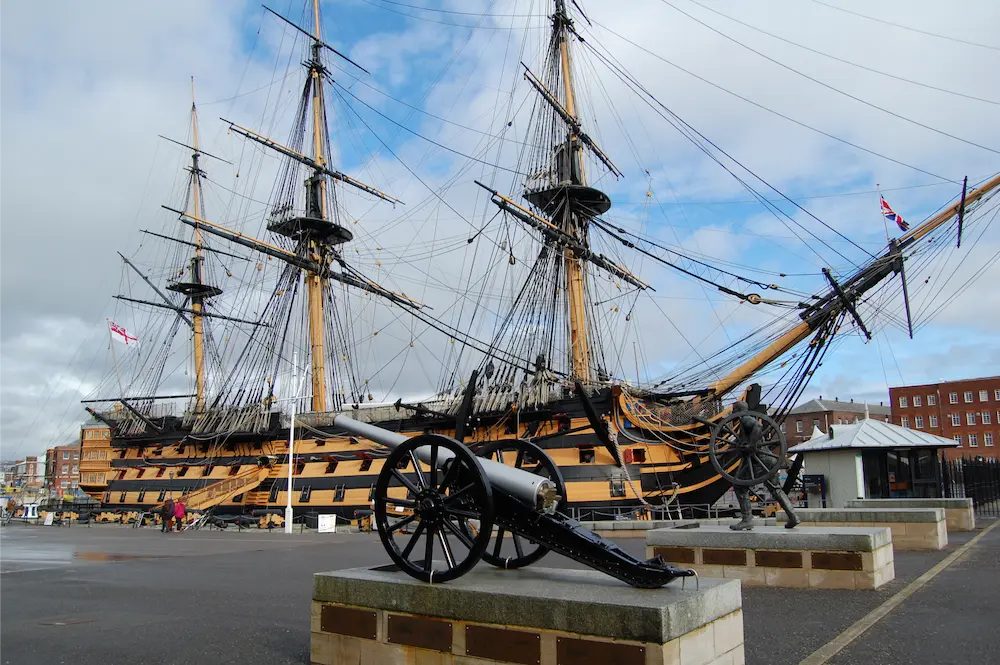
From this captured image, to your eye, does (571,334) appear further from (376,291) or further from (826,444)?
(376,291)

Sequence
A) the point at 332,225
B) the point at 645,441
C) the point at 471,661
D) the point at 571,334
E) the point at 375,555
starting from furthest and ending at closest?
1. the point at 332,225
2. the point at 571,334
3. the point at 645,441
4. the point at 375,555
5. the point at 471,661

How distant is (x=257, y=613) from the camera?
29.8ft

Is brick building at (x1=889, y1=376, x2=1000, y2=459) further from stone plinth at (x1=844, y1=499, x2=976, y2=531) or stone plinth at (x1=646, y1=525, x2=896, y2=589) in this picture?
stone plinth at (x1=646, y1=525, x2=896, y2=589)

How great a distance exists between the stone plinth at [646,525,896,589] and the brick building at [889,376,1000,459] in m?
69.3

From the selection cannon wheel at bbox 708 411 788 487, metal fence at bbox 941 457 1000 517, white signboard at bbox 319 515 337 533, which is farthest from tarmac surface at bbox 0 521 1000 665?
metal fence at bbox 941 457 1000 517

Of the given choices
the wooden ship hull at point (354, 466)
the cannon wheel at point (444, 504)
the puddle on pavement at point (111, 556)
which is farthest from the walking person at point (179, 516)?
the cannon wheel at point (444, 504)

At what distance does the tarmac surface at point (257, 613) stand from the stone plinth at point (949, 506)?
2.74m

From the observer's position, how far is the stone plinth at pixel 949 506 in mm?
17781

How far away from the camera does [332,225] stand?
4091cm

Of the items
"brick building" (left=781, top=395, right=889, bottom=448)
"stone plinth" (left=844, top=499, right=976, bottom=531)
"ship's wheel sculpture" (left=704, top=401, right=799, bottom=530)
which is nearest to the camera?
"ship's wheel sculpture" (left=704, top=401, right=799, bottom=530)

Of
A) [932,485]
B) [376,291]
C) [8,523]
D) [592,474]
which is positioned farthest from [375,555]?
[8,523]

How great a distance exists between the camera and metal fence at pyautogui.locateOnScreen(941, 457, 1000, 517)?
2514cm

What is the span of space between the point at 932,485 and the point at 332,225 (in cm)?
3039

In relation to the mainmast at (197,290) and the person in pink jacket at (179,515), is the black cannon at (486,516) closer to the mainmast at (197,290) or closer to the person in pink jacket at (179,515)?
the person in pink jacket at (179,515)
